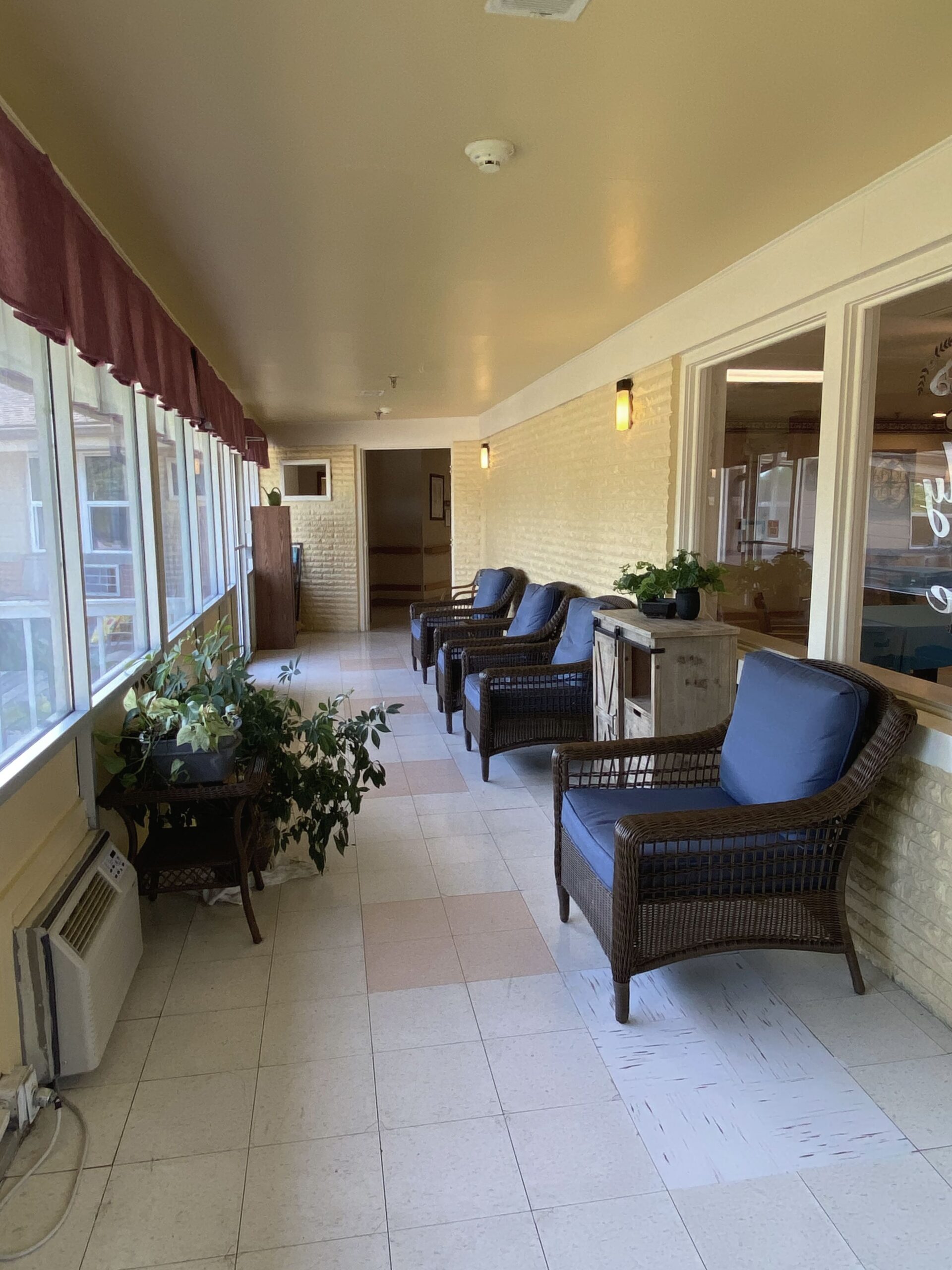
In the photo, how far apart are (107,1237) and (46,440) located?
1945mm

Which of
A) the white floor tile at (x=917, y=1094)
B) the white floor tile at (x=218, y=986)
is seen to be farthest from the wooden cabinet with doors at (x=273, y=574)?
the white floor tile at (x=917, y=1094)

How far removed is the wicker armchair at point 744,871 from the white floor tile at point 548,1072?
0.18 metres

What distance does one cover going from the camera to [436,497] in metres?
12.1

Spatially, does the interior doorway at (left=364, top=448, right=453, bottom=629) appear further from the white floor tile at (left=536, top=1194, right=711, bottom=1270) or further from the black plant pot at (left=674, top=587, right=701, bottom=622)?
the white floor tile at (left=536, top=1194, right=711, bottom=1270)

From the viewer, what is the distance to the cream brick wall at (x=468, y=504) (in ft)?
29.1

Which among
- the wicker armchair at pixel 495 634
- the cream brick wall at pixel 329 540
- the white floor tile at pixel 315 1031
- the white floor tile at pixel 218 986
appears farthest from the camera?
the cream brick wall at pixel 329 540

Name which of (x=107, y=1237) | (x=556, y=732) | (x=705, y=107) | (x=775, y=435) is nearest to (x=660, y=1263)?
(x=107, y=1237)

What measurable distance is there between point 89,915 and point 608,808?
146 cm

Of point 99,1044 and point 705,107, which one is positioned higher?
point 705,107

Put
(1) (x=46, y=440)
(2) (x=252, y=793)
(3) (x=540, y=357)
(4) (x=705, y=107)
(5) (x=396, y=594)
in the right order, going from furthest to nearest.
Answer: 1. (5) (x=396, y=594)
2. (3) (x=540, y=357)
3. (2) (x=252, y=793)
4. (1) (x=46, y=440)
5. (4) (x=705, y=107)

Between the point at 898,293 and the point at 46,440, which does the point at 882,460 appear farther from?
the point at 46,440

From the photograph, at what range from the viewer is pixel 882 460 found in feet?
8.79

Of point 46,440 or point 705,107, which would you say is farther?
point 46,440

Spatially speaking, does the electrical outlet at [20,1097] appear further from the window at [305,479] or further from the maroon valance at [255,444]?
the window at [305,479]
